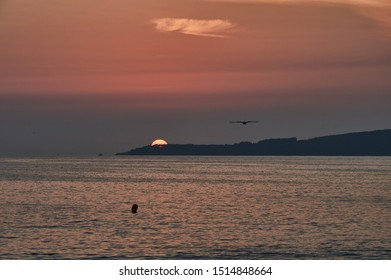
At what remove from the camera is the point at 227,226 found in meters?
77.9

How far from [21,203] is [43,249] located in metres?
49.0

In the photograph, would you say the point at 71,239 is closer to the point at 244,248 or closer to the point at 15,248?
the point at 15,248

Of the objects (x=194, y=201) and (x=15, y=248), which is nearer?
(x=15, y=248)

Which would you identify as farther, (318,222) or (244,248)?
(318,222)

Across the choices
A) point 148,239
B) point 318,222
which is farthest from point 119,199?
point 148,239

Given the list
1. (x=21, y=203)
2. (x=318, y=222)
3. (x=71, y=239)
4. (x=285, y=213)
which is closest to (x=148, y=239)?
(x=71, y=239)

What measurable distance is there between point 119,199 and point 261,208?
26.7 meters

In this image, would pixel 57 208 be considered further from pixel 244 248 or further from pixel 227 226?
pixel 244 248

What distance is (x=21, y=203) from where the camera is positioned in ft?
350

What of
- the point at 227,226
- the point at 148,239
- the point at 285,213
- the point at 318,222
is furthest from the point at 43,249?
the point at 285,213
